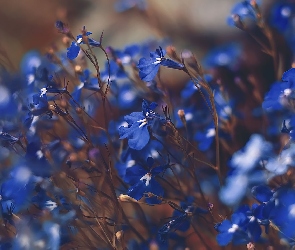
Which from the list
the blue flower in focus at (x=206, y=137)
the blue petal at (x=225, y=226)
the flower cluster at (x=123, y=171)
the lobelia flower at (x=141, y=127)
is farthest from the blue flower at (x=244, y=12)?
the blue petal at (x=225, y=226)

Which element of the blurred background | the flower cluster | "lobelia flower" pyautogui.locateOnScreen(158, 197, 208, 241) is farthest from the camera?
the blurred background

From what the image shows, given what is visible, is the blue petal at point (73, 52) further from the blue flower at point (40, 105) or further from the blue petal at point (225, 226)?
the blue petal at point (225, 226)

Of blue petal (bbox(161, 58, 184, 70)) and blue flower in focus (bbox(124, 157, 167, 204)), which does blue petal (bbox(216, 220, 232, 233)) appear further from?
blue petal (bbox(161, 58, 184, 70))

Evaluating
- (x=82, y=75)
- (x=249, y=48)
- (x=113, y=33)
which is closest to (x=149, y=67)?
(x=82, y=75)

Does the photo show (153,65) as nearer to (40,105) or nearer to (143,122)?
(143,122)

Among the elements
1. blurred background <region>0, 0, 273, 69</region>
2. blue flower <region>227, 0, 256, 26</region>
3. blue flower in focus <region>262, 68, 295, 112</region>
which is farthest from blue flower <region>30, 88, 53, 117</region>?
blurred background <region>0, 0, 273, 69</region>

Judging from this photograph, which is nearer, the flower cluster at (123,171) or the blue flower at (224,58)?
the flower cluster at (123,171)
